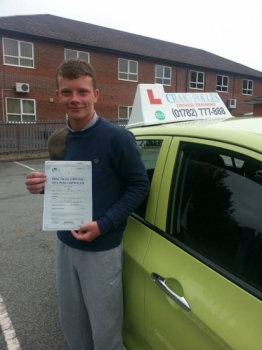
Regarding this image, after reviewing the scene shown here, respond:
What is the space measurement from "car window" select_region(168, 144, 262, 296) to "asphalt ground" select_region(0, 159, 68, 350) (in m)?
1.64

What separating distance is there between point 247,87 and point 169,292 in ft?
102

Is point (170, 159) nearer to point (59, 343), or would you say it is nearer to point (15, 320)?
point (59, 343)

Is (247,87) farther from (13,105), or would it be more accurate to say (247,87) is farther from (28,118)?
(13,105)

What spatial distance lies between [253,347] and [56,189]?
1100 mm

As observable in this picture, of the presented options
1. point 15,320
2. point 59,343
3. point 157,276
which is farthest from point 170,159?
point 15,320

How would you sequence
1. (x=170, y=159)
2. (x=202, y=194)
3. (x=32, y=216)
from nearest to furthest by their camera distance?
1. (x=202, y=194)
2. (x=170, y=159)
3. (x=32, y=216)

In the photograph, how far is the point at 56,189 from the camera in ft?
5.15

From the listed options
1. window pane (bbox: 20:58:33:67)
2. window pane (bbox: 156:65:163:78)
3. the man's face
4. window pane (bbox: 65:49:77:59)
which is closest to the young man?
the man's face

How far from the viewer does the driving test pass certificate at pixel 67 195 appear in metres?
1.52

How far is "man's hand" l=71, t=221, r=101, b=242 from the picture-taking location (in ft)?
4.81

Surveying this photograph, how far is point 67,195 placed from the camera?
5.12ft

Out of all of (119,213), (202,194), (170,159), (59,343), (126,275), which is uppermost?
(170,159)

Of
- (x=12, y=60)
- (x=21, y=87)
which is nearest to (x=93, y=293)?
(x=21, y=87)

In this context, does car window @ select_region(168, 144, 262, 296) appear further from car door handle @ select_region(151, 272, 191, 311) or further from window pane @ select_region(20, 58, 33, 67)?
window pane @ select_region(20, 58, 33, 67)
